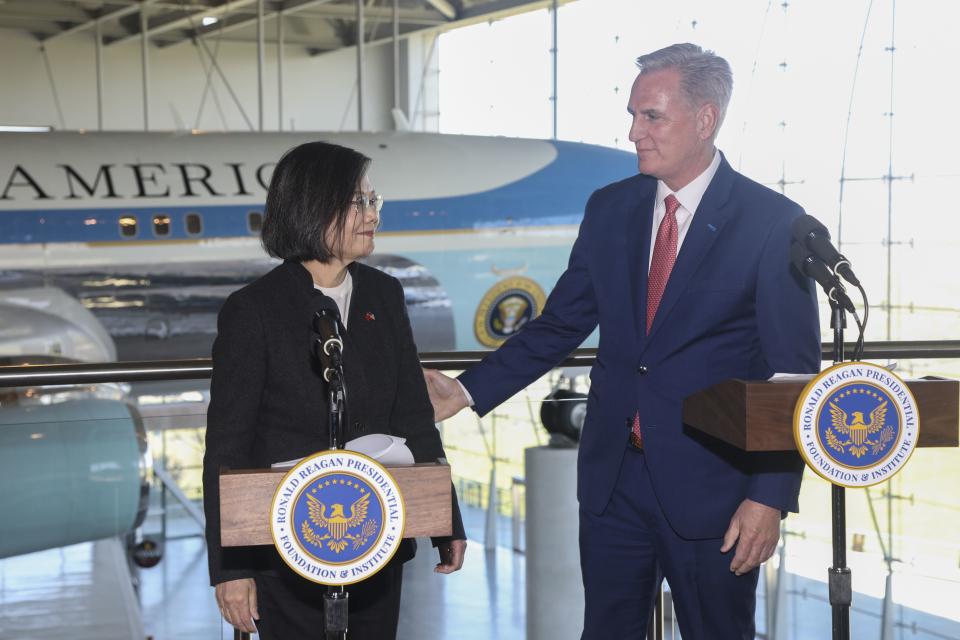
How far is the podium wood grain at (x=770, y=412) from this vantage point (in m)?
1.69

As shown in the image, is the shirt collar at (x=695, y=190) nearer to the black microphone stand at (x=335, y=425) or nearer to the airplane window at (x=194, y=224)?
the black microphone stand at (x=335, y=425)

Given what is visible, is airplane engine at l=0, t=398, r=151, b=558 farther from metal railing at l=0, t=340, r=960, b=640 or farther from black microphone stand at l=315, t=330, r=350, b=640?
black microphone stand at l=315, t=330, r=350, b=640

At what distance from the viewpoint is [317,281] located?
1925 millimetres

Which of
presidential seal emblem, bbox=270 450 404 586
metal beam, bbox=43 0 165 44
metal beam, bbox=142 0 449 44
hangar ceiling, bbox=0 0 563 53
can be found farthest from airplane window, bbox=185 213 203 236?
metal beam, bbox=142 0 449 44

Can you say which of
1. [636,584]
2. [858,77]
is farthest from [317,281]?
[858,77]

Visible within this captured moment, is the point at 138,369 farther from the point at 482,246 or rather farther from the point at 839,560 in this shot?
the point at 482,246

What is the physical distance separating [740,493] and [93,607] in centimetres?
161

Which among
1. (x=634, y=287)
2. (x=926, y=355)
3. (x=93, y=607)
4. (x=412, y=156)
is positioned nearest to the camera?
(x=634, y=287)

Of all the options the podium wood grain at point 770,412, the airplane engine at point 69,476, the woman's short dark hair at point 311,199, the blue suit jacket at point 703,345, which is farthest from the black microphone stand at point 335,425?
the airplane engine at point 69,476

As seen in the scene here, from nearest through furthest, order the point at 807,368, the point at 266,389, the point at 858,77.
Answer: the point at 266,389 < the point at 807,368 < the point at 858,77

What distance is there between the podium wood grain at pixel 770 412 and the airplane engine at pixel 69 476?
4.68 feet

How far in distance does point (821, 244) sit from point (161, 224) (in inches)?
286

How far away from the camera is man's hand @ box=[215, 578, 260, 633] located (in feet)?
5.85

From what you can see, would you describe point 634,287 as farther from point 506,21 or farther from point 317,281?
point 506,21
